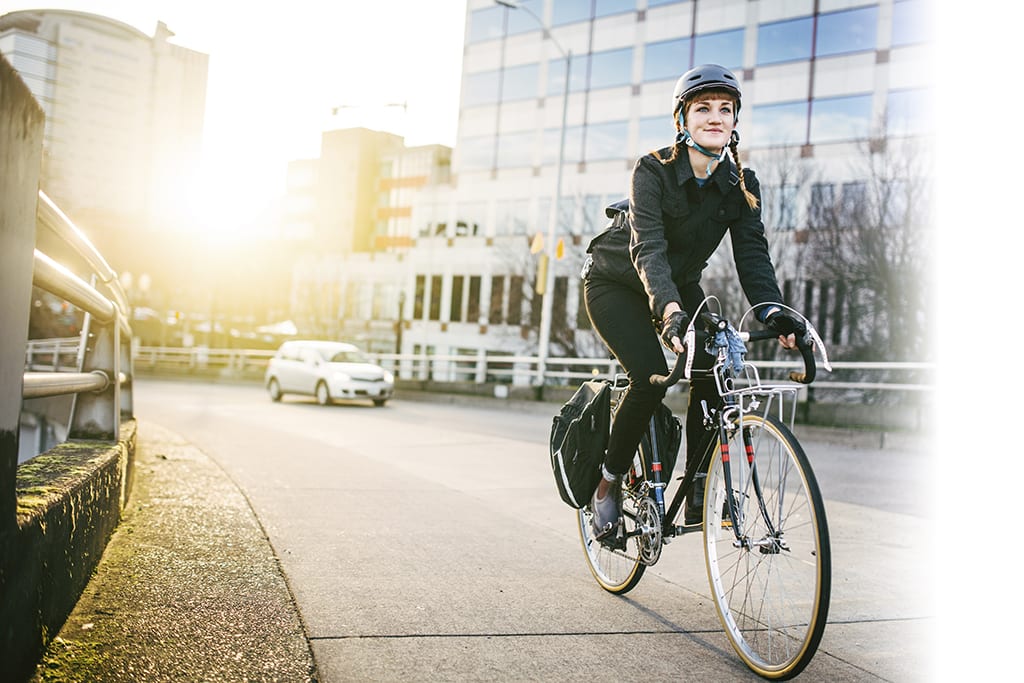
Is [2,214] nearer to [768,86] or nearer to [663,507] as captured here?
[663,507]

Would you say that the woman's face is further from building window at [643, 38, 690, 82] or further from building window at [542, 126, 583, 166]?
building window at [542, 126, 583, 166]

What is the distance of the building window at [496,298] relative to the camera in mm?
46781

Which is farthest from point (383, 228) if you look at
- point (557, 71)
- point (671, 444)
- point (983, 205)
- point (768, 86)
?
point (671, 444)

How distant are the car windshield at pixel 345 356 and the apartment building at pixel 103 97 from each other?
560cm

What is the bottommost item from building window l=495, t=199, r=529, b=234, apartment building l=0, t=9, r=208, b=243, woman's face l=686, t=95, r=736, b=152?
woman's face l=686, t=95, r=736, b=152

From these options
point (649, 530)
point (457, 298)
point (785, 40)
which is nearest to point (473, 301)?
point (457, 298)

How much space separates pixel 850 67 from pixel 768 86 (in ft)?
11.3

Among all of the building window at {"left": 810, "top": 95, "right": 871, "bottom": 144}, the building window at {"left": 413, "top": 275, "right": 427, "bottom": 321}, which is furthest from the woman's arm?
the building window at {"left": 413, "top": 275, "right": 427, "bottom": 321}

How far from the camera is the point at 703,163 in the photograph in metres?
3.81

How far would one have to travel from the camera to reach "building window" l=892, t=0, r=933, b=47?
35.8 metres

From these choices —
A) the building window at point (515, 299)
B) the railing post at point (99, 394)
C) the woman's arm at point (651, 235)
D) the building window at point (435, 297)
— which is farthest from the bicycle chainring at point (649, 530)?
the building window at point (435, 297)

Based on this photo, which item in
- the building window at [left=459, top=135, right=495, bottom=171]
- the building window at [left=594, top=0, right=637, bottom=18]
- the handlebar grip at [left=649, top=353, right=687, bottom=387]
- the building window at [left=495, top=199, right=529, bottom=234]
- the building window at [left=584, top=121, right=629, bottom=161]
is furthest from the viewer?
the building window at [left=459, top=135, right=495, bottom=171]

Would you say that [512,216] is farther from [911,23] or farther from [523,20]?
[911,23]

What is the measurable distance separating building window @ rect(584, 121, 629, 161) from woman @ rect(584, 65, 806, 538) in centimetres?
4190
